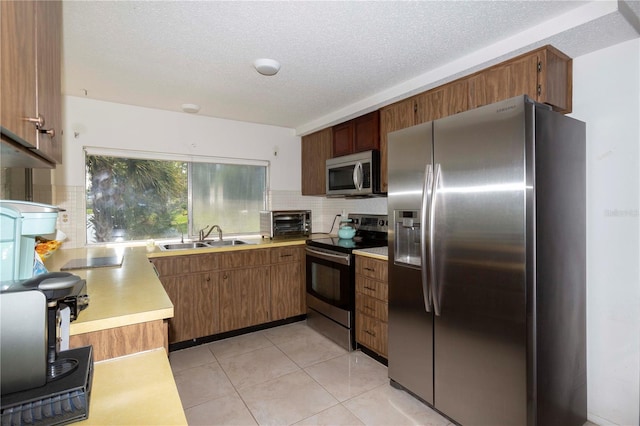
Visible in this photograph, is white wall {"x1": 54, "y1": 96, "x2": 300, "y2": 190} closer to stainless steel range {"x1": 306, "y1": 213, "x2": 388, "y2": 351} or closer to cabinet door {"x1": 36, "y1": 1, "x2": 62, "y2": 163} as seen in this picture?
stainless steel range {"x1": 306, "y1": 213, "x2": 388, "y2": 351}

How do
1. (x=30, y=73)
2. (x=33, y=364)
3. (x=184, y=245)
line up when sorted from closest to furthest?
1. (x=33, y=364)
2. (x=30, y=73)
3. (x=184, y=245)

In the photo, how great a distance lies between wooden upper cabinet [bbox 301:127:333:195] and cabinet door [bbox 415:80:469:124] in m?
1.35

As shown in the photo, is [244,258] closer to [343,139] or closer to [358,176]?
[358,176]

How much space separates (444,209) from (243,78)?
1.81 m

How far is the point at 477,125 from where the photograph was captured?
1765 millimetres

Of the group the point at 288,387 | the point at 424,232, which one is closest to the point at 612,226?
the point at 424,232

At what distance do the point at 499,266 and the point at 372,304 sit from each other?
125 centimetres

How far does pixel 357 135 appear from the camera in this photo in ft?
10.9

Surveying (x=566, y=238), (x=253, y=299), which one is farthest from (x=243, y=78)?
(x=566, y=238)

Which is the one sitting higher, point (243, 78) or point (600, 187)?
point (243, 78)

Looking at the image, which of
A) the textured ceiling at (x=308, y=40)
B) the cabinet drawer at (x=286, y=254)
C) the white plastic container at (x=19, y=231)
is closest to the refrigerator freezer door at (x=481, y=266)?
the textured ceiling at (x=308, y=40)

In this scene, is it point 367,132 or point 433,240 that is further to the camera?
point 367,132

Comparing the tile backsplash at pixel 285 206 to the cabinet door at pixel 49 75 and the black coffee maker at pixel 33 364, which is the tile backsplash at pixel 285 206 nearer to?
the cabinet door at pixel 49 75

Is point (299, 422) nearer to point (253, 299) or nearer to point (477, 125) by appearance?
point (253, 299)
